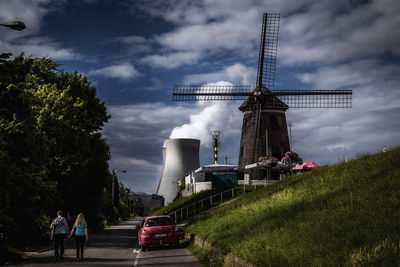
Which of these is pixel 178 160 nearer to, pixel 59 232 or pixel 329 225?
pixel 59 232

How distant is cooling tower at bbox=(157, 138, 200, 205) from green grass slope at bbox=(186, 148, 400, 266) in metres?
64.1

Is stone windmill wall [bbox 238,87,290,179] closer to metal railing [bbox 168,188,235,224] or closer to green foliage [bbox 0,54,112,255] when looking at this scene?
metal railing [bbox 168,188,235,224]

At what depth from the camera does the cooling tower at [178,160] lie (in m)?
80.7

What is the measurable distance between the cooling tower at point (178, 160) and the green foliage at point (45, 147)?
44.2m

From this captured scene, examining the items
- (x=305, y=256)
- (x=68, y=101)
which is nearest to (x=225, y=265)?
(x=305, y=256)

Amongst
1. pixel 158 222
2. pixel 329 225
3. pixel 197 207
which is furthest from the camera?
pixel 197 207

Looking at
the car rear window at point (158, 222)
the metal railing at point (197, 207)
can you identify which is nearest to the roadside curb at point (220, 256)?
the car rear window at point (158, 222)

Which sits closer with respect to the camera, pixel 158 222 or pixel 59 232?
pixel 59 232

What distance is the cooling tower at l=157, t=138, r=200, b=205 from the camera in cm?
8069

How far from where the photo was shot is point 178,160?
8131 centimetres

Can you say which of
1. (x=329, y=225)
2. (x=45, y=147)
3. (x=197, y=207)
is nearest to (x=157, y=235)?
(x=45, y=147)

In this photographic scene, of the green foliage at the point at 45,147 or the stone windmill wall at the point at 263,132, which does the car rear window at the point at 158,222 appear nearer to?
the green foliage at the point at 45,147

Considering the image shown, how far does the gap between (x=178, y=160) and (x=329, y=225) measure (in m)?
72.3

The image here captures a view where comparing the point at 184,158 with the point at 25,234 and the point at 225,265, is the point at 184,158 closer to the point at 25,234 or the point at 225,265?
the point at 25,234
